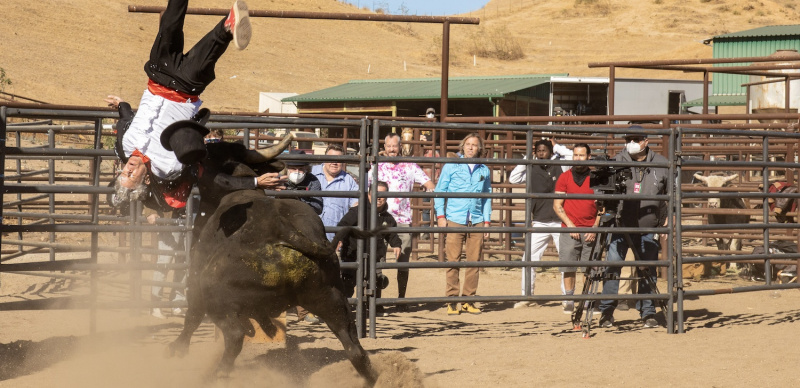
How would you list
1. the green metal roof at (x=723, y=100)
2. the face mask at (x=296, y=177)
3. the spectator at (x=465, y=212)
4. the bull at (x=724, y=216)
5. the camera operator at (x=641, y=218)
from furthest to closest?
the green metal roof at (x=723, y=100) → the bull at (x=724, y=216) → the spectator at (x=465, y=212) → the camera operator at (x=641, y=218) → the face mask at (x=296, y=177)

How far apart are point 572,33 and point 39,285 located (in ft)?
192

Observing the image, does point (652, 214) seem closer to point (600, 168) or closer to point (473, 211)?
point (600, 168)

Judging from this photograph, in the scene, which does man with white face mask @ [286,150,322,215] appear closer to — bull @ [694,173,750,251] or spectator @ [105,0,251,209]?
spectator @ [105,0,251,209]

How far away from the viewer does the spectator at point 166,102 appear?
→ 4.36 meters

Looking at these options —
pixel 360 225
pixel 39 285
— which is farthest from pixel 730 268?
pixel 39 285

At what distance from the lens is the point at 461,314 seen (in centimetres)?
812

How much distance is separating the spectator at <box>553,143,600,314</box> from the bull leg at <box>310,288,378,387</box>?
3.58 metres

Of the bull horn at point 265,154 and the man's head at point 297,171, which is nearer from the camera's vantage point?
the bull horn at point 265,154

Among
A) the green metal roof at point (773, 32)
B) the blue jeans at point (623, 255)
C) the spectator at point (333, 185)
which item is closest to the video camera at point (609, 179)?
the blue jeans at point (623, 255)

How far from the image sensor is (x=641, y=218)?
7.52m

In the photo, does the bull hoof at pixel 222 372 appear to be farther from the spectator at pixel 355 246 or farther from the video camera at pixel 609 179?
the video camera at pixel 609 179

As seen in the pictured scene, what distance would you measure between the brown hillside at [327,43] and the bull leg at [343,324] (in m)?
31.3

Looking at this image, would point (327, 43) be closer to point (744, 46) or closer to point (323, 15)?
point (744, 46)

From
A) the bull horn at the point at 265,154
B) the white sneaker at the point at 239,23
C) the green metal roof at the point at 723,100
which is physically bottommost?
the bull horn at the point at 265,154
